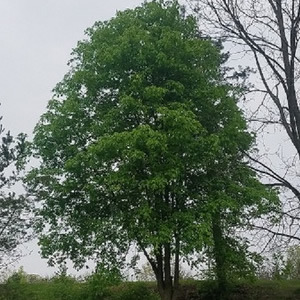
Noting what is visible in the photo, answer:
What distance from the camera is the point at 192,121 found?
13.8 meters

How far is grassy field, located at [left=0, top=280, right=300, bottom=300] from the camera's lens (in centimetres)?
1560

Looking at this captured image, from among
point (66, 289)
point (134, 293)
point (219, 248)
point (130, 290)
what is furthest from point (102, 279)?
point (219, 248)

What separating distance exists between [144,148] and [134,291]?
542 cm

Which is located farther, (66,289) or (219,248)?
(66,289)

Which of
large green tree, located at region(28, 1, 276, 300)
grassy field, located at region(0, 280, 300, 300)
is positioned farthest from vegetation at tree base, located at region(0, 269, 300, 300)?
large green tree, located at region(28, 1, 276, 300)

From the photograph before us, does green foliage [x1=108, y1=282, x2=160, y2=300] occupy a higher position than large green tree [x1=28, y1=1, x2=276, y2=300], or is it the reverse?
large green tree [x1=28, y1=1, x2=276, y2=300]

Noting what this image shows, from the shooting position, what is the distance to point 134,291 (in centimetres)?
1675

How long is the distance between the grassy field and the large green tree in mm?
1059

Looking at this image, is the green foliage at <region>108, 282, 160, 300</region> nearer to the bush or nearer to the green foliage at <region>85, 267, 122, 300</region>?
the bush

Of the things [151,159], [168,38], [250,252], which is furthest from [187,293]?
[168,38]

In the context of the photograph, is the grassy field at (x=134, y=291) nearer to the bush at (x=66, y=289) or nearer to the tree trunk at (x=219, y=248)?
the bush at (x=66, y=289)

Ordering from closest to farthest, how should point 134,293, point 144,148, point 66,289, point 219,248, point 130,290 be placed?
point 144,148 < point 219,248 < point 66,289 < point 134,293 < point 130,290

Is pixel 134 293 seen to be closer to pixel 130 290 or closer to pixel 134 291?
pixel 134 291

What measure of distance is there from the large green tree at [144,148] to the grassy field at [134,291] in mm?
1059
